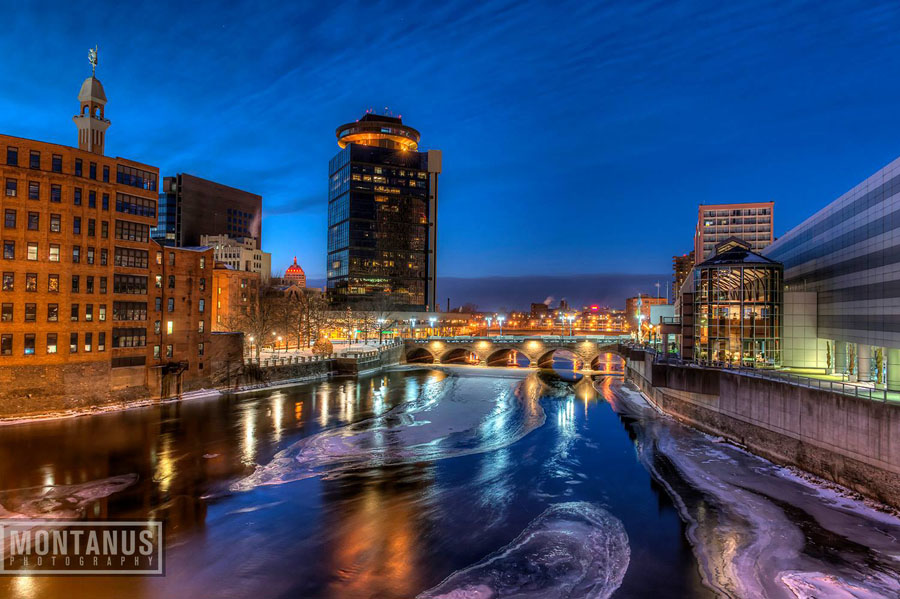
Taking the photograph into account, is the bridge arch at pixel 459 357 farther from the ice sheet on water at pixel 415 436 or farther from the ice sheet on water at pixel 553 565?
the ice sheet on water at pixel 553 565

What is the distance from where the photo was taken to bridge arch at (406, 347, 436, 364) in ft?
366

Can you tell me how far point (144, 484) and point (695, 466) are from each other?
36331 mm

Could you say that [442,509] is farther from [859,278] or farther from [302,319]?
[302,319]

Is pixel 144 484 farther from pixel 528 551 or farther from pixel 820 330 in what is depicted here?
pixel 820 330

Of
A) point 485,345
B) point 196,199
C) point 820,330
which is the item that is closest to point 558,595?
point 820,330

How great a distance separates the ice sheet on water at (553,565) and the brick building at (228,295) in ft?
283

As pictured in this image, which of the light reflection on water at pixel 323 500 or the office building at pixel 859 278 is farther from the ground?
the office building at pixel 859 278

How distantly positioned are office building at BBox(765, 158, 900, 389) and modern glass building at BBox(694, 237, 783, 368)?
14.2 feet

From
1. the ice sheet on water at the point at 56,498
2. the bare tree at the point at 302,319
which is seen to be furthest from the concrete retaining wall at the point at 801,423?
the bare tree at the point at 302,319

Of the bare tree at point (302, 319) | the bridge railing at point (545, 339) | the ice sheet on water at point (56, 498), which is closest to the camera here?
the ice sheet on water at point (56, 498)

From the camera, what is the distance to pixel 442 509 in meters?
27.0

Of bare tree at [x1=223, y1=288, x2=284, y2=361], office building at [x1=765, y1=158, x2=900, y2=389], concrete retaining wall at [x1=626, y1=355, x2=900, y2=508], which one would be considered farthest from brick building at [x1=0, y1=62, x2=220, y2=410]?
office building at [x1=765, y1=158, x2=900, y2=389]

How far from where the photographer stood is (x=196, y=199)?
170000mm

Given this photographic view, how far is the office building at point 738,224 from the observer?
158250 millimetres
